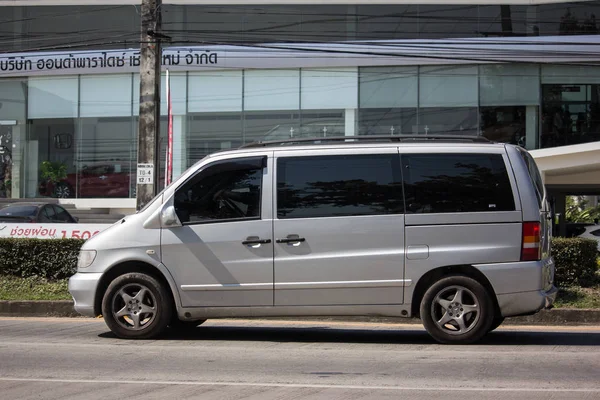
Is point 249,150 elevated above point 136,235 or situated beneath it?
elevated above

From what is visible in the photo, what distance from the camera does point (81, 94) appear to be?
32000mm

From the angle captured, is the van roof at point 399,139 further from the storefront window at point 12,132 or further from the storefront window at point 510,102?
the storefront window at point 12,132

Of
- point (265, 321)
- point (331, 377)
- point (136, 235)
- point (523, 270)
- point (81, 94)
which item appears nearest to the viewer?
point (331, 377)

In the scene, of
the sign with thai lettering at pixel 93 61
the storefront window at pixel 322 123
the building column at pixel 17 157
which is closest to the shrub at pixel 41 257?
the storefront window at pixel 322 123

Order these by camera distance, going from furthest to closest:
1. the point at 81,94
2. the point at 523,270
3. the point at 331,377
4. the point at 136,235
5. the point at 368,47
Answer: the point at 81,94
the point at 368,47
the point at 136,235
the point at 523,270
the point at 331,377

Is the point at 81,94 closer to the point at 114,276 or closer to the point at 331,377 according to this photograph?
the point at 114,276

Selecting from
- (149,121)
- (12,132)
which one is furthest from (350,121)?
(149,121)

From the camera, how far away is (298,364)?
303 inches

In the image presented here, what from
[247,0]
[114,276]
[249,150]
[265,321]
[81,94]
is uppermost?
[247,0]

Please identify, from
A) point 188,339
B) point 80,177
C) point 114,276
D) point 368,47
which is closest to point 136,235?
point 114,276

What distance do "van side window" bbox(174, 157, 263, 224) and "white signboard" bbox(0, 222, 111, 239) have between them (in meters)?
8.08

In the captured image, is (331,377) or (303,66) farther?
(303,66)

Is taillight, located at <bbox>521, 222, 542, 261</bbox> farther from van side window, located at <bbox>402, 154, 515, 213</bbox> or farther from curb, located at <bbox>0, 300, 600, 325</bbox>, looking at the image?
curb, located at <bbox>0, 300, 600, 325</bbox>

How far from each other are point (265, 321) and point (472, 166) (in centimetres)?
398
